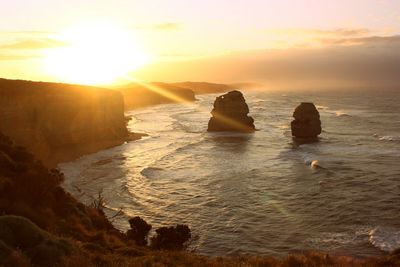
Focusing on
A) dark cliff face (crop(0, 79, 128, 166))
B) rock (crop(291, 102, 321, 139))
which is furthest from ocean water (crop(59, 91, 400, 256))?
dark cliff face (crop(0, 79, 128, 166))

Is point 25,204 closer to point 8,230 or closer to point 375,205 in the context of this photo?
point 8,230

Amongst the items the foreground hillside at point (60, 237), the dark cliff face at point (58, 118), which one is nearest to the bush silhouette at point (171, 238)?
the foreground hillside at point (60, 237)

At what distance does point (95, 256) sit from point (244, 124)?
241ft

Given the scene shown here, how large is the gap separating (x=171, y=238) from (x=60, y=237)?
10543 millimetres

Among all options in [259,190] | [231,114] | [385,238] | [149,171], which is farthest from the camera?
[231,114]

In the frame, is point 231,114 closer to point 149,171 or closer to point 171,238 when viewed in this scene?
point 149,171

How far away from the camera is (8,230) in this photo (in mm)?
14000

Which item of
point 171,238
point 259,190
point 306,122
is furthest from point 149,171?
point 306,122

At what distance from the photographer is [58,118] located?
A: 58.0 m

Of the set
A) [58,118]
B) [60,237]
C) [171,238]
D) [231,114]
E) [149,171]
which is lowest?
[149,171]

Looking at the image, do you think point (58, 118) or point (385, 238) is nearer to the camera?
point (385, 238)

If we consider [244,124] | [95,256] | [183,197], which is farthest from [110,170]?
[244,124]

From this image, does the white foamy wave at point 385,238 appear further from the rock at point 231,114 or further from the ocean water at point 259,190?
the rock at point 231,114

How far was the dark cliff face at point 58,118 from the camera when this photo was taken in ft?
161
